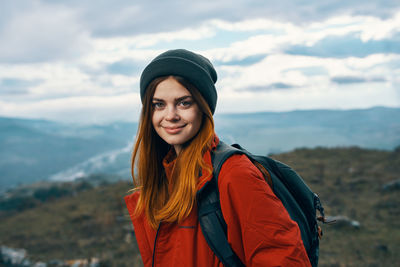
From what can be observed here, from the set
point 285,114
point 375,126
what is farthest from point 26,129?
point 375,126

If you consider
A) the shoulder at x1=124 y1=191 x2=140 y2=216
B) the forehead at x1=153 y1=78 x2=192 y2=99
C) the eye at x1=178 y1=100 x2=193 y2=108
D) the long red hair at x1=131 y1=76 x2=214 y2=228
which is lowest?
the shoulder at x1=124 y1=191 x2=140 y2=216

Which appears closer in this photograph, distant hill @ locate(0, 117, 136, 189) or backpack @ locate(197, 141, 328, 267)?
backpack @ locate(197, 141, 328, 267)

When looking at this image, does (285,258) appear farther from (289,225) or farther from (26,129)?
(26,129)

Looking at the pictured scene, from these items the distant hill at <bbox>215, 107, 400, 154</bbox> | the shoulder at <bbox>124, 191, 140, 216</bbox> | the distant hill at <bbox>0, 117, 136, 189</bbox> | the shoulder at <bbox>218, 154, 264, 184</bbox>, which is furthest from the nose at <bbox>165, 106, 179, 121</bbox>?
the distant hill at <bbox>215, 107, 400, 154</bbox>

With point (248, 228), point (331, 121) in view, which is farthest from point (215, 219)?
point (331, 121)

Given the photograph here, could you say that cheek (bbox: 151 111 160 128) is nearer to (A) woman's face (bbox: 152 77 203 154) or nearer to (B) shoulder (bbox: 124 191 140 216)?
(A) woman's face (bbox: 152 77 203 154)

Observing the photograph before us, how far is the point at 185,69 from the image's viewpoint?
168 centimetres

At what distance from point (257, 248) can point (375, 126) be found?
582 feet

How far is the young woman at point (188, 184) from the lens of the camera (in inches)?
53.2

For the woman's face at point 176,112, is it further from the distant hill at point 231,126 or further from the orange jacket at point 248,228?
the distant hill at point 231,126

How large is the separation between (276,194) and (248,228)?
28cm

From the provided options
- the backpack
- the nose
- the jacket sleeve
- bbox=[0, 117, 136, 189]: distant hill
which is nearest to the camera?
the jacket sleeve

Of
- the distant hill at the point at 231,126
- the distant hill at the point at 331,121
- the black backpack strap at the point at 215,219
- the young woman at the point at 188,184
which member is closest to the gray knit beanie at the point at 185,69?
the young woman at the point at 188,184

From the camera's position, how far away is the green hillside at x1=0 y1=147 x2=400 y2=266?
7.21 meters
